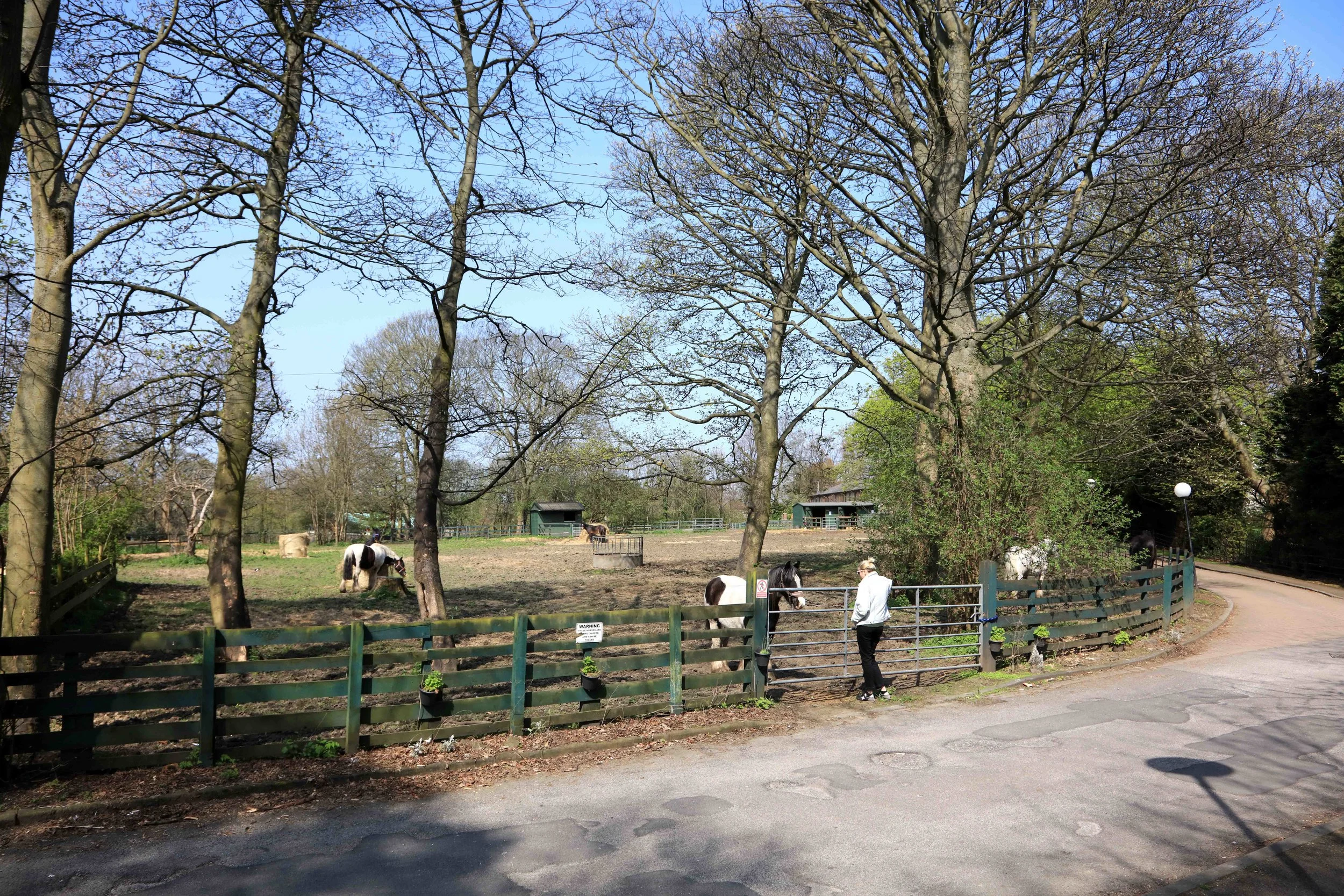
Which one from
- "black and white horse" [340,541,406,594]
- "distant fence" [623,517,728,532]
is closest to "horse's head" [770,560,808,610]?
"black and white horse" [340,541,406,594]

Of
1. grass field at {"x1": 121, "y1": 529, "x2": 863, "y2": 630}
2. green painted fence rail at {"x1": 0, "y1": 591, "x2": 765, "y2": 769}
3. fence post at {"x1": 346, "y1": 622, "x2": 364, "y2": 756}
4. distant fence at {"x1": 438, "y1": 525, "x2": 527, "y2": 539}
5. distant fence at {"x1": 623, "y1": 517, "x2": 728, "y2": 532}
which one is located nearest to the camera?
green painted fence rail at {"x1": 0, "y1": 591, "x2": 765, "y2": 769}

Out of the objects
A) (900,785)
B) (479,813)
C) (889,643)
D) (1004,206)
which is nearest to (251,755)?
(479,813)

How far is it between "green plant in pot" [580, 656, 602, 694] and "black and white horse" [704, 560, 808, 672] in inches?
99.3

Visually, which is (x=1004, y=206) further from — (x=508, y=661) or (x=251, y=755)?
(x=251, y=755)

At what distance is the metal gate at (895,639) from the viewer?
11258 millimetres

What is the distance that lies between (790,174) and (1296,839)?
11841 millimetres

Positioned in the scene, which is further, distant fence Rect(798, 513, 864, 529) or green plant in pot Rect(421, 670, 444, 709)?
distant fence Rect(798, 513, 864, 529)

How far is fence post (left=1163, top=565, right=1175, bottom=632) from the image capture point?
54.9ft

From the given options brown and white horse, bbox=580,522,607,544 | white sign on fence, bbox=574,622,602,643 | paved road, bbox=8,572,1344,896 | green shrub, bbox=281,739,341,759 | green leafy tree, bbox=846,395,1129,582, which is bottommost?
paved road, bbox=8,572,1344,896

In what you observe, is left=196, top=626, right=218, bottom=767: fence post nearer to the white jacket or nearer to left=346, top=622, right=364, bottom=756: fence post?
left=346, top=622, right=364, bottom=756: fence post

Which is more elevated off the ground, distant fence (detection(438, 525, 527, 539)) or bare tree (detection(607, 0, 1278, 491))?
bare tree (detection(607, 0, 1278, 491))

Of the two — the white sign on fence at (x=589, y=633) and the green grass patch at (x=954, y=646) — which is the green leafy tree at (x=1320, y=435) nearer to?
the green grass patch at (x=954, y=646)

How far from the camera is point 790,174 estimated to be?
1521 cm

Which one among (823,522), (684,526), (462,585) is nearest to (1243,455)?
(462,585)
